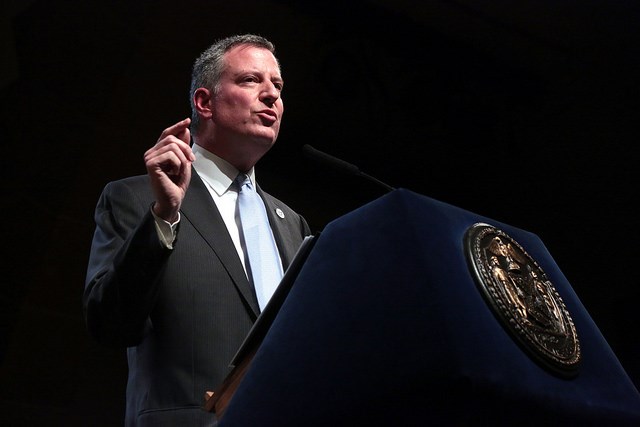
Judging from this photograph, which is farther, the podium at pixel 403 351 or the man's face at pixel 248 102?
the man's face at pixel 248 102

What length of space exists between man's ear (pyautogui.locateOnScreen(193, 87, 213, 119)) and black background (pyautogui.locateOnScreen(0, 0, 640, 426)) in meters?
1.59

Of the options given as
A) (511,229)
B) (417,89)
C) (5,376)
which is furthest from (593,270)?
(511,229)

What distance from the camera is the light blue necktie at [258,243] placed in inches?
63.2

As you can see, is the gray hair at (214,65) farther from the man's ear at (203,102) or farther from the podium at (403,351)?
the podium at (403,351)

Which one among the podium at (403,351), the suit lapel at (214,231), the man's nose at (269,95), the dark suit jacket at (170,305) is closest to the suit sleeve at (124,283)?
the dark suit jacket at (170,305)

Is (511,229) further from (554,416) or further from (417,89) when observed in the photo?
(417,89)

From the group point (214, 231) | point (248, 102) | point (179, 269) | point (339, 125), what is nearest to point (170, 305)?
point (179, 269)

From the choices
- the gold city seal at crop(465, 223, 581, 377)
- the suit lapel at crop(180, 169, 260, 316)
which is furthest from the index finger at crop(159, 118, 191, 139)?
the gold city seal at crop(465, 223, 581, 377)

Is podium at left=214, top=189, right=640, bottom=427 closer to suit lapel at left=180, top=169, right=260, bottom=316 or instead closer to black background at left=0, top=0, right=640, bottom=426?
suit lapel at left=180, top=169, right=260, bottom=316

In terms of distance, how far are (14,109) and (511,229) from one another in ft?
9.21

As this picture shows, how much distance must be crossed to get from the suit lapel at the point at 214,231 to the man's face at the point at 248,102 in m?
0.23

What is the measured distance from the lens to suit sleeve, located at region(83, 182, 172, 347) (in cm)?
133

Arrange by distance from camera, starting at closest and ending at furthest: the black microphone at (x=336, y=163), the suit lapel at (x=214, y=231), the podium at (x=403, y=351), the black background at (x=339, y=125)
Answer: the podium at (x=403, y=351) → the black microphone at (x=336, y=163) → the suit lapel at (x=214, y=231) → the black background at (x=339, y=125)

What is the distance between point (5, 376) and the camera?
10.6 feet
